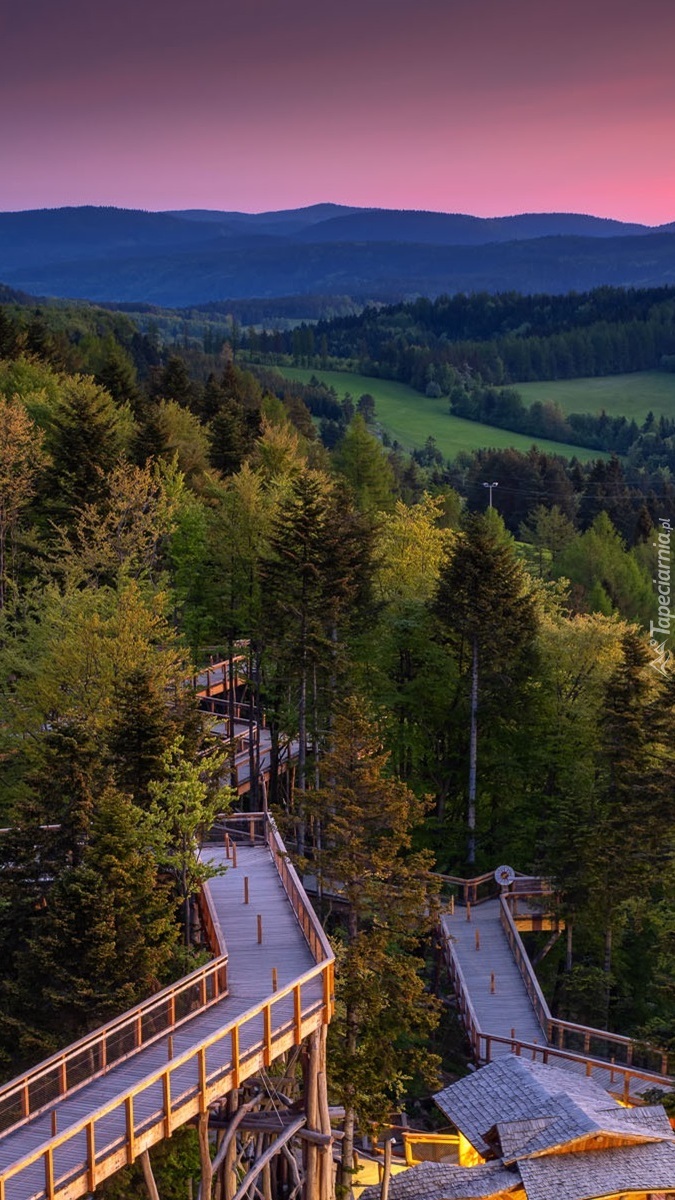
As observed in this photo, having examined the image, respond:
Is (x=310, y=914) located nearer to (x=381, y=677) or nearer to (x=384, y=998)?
(x=384, y=998)

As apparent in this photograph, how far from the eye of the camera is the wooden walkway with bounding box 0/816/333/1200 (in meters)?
23.9

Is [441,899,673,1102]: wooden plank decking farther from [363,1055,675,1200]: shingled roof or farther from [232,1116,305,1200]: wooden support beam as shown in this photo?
[232,1116,305,1200]: wooden support beam

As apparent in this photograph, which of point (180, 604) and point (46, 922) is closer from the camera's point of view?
point (46, 922)

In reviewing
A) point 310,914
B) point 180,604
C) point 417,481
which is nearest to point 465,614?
point 180,604

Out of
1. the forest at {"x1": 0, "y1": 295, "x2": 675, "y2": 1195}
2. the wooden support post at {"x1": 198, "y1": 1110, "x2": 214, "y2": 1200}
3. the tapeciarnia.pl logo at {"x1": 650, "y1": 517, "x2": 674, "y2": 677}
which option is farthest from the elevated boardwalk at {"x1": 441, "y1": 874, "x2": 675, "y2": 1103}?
the tapeciarnia.pl logo at {"x1": 650, "y1": 517, "x2": 674, "y2": 677}

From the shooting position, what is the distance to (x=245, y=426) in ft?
312

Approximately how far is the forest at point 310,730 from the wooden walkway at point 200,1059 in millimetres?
1897

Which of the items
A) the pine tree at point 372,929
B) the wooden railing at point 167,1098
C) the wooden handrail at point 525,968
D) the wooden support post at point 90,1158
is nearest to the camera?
the wooden railing at point 167,1098

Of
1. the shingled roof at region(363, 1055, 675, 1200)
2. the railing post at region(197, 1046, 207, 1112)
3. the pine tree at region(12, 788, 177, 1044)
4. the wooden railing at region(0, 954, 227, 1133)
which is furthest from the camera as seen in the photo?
the pine tree at region(12, 788, 177, 1044)

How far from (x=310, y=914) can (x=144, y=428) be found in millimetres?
48621

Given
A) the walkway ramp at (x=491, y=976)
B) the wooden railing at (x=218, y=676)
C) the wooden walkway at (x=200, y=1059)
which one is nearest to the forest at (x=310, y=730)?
the wooden railing at (x=218, y=676)

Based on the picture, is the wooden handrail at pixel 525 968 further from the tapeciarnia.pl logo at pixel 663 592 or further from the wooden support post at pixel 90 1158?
the tapeciarnia.pl logo at pixel 663 592

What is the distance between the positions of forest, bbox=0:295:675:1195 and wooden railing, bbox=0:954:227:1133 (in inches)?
124

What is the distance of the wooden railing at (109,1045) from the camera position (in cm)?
2511
